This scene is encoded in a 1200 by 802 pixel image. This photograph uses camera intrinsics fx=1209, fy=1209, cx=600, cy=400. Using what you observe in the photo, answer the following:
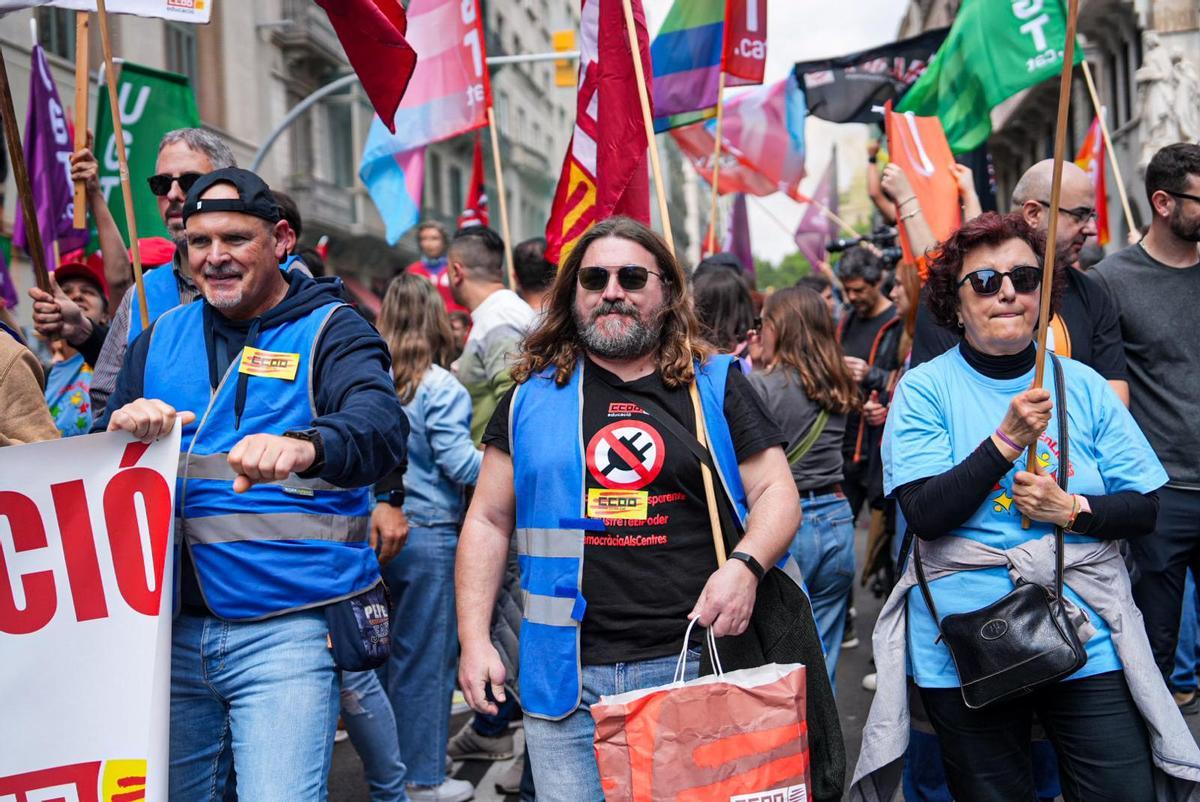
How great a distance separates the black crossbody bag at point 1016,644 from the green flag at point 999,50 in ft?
16.7

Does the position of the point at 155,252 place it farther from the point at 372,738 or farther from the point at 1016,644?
the point at 1016,644

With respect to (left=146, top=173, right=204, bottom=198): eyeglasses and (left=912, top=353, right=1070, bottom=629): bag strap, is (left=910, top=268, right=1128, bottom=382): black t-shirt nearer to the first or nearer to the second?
(left=912, top=353, right=1070, bottom=629): bag strap

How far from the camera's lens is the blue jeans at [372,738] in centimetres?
424

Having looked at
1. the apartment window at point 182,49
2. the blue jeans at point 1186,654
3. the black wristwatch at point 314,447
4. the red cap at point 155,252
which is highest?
the apartment window at point 182,49

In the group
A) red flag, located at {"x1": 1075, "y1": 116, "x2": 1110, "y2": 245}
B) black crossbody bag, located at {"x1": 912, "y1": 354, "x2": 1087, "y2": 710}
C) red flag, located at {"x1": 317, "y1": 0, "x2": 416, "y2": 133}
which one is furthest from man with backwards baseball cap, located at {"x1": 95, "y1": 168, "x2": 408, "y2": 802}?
red flag, located at {"x1": 1075, "y1": 116, "x2": 1110, "y2": 245}

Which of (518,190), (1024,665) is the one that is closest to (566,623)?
(1024,665)

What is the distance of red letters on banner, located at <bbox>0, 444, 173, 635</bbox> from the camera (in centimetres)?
282

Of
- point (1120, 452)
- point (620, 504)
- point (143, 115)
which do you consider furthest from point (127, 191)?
point (143, 115)

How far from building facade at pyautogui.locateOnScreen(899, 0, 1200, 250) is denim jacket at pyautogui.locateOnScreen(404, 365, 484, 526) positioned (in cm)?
867

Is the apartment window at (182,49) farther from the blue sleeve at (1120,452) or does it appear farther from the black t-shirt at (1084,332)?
the blue sleeve at (1120,452)

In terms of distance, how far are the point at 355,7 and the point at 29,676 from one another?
7.26 ft

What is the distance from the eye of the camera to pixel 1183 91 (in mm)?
13148

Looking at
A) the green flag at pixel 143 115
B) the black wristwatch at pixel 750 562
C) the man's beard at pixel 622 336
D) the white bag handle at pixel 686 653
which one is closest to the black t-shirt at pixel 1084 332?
the man's beard at pixel 622 336

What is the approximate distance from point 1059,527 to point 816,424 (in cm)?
208
